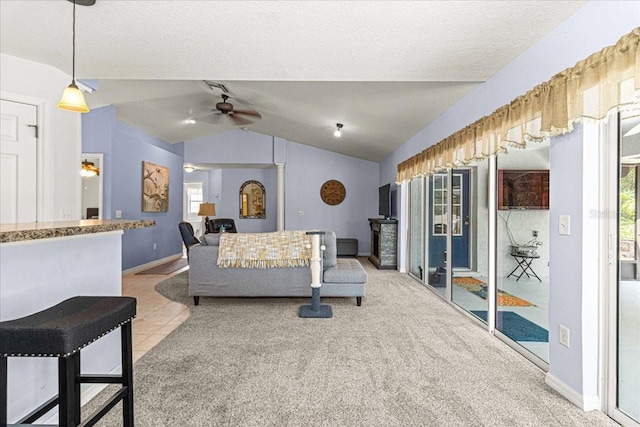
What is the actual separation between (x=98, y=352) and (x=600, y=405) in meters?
3.03

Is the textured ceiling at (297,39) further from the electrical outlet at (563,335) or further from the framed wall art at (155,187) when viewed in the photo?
the framed wall art at (155,187)

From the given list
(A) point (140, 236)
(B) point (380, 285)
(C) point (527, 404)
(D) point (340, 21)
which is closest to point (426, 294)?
(B) point (380, 285)

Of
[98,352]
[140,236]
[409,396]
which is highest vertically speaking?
[140,236]

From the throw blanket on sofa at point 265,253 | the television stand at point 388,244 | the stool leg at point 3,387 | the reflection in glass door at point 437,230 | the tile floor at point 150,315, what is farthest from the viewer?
the television stand at point 388,244

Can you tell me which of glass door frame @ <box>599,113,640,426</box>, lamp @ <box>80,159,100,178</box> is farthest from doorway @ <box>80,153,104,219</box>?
glass door frame @ <box>599,113,640,426</box>

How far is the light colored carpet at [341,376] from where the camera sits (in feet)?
6.15

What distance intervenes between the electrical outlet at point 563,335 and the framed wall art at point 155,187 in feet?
21.3

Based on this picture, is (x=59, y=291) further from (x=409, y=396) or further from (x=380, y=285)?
(x=380, y=285)

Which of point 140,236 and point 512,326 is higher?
point 140,236

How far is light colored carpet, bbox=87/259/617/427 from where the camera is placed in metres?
1.88

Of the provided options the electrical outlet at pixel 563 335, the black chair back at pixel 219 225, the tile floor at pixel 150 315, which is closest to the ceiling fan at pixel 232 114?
the tile floor at pixel 150 315

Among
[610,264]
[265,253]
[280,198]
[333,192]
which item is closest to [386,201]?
[333,192]

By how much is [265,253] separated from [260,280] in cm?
33

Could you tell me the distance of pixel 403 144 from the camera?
6047 millimetres
